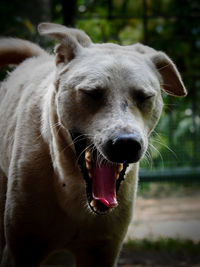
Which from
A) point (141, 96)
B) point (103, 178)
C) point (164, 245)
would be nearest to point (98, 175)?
point (103, 178)

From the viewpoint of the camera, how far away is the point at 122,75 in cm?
314

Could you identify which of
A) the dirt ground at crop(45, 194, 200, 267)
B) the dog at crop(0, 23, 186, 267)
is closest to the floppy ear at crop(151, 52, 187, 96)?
the dog at crop(0, 23, 186, 267)

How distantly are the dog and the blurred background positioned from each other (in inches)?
80.9

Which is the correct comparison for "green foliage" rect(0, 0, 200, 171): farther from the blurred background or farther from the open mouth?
the open mouth

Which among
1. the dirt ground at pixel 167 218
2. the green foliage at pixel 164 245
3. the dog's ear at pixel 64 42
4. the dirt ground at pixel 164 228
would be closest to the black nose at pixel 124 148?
the dog's ear at pixel 64 42

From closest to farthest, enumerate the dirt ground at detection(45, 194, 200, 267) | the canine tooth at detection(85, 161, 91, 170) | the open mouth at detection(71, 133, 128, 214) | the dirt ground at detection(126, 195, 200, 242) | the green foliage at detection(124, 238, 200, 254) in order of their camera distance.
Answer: the open mouth at detection(71, 133, 128, 214)
the canine tooth at detection(85, 161, 91, 170)
the dirt ground at detection(45, 194, 200, 267)
the green foliage at detection(124, 238, 200, 254)
the dirt ground at detection(126, 195, 200, 242)

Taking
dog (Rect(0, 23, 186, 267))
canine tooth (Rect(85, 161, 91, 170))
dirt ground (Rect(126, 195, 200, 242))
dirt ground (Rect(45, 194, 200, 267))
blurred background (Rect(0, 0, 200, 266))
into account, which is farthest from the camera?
dirt ground (Rect(126, 195, 200, 242))

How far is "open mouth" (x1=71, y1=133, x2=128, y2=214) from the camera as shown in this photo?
3.22 metres

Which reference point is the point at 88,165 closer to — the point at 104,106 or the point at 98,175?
the point at 98,175

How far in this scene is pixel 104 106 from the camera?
3.10m

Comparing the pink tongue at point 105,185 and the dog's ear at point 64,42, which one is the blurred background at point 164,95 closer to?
the dog's ear at point 64,42

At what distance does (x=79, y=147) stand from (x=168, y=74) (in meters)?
0.84

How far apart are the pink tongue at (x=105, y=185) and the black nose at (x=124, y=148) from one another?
0.28 metres

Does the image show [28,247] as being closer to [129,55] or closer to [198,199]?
[129,55]
